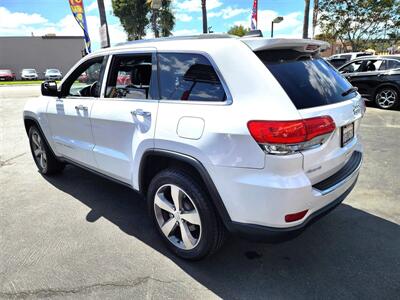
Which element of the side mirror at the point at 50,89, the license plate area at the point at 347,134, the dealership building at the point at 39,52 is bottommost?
the license plate area at the point at 347,134

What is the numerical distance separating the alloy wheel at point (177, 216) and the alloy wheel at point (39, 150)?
2.70 m

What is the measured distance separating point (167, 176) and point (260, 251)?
3.63ft

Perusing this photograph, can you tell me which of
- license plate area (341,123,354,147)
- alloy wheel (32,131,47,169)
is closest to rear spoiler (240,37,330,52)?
license plate area (341,123,354,147)

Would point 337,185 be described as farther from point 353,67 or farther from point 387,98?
point 353,67

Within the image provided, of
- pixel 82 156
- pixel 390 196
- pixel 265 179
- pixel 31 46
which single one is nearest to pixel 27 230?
pixel 82 156

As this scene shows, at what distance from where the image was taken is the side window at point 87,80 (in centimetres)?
361

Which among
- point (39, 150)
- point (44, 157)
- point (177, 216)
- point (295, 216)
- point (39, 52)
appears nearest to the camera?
point (295, 216)

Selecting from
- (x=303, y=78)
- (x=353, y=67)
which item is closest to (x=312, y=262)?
(x=303, y=78)

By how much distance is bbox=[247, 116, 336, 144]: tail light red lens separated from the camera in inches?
83.8

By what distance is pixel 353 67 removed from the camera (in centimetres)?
1103

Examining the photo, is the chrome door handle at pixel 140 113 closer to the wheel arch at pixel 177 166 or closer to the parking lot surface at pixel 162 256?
the wheel arch at pixel 177 166

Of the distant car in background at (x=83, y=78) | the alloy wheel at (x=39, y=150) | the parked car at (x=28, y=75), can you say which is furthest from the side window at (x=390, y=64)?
the parked car at (x=28, y=75)

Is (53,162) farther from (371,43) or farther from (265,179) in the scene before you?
(371,43)

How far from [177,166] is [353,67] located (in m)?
10.2
